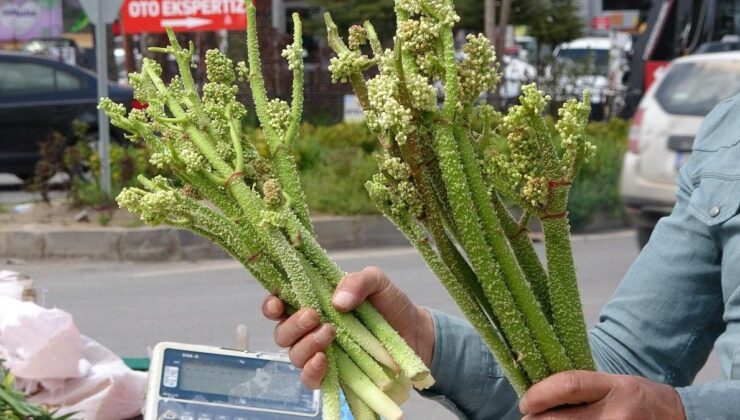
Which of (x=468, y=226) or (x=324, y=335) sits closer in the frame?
(x=468, y=226)

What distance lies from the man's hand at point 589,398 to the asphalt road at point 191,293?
4.11 meters

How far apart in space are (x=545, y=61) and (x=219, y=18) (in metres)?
5.77

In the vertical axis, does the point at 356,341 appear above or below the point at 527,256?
below

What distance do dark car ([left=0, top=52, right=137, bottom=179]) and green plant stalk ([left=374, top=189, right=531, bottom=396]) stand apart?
12.4m

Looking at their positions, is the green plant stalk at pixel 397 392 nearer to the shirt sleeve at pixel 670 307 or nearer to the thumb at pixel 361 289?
the thumb at pixel 361 289

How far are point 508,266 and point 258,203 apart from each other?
340 millimetres

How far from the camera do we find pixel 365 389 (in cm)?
154

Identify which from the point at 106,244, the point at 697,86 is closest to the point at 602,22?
the point at 697,86

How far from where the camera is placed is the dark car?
13547 millimetres

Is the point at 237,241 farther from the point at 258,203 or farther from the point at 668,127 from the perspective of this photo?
the point at 668,127

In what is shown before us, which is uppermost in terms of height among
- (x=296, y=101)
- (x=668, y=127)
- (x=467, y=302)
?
(x=296, y=101)

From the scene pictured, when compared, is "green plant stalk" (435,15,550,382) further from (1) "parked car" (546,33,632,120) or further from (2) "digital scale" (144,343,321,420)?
(1) "parked car" (546,33,632,120)

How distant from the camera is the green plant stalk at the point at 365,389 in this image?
1518 millimetres

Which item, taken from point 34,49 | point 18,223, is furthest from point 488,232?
point 34,49
